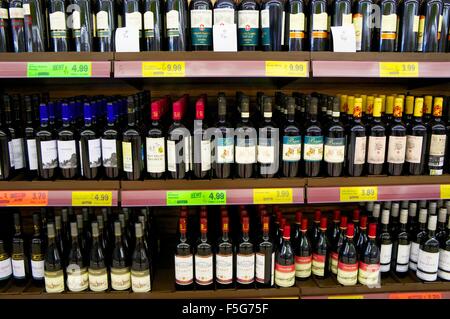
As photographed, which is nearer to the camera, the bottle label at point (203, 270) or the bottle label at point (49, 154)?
the bottle label at point (49, 154)

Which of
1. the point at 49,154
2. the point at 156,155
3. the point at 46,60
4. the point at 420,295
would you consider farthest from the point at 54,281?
the point at 420,295

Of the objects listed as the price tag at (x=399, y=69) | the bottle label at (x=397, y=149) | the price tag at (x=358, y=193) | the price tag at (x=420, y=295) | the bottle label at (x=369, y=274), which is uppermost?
the price tag at (x=399, y=69)

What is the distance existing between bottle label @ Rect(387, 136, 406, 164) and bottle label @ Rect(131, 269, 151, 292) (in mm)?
1178

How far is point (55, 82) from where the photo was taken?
6.55 feet

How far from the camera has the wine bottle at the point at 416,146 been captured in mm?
1661

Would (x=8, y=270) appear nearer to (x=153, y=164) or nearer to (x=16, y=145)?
(x=16, y=145)

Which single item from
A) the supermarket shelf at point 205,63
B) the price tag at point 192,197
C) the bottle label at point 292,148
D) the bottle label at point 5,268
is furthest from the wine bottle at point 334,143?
the bottle label at point 5,268

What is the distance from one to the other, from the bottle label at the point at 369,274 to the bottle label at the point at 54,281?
4.44ft

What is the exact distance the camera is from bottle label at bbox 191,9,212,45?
5.05 feet

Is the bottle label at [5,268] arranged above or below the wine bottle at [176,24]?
below

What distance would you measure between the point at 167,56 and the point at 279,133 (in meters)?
0.56

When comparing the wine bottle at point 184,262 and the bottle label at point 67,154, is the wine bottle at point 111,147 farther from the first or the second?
the wine bottle at point 184,262

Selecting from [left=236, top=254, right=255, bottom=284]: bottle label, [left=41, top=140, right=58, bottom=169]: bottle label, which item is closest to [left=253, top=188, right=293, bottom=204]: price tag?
[left=236, top=254, right=255, bottom=284]: bottle label

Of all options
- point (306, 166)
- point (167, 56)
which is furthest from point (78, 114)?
point (306, 166)
